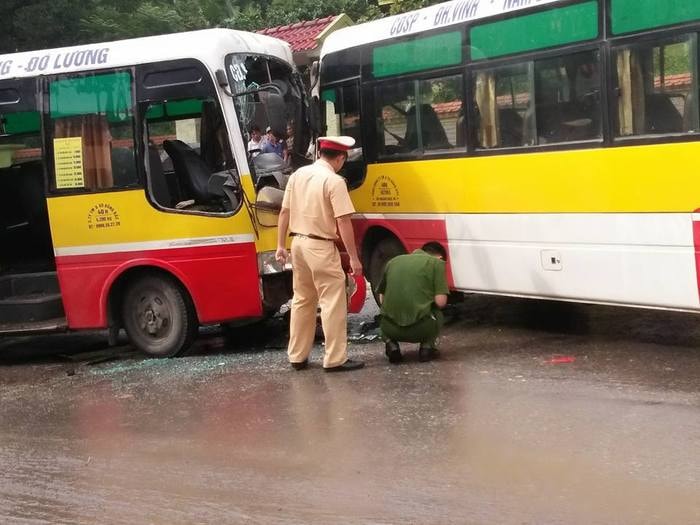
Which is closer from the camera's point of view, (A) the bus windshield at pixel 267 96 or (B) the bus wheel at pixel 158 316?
(A) the bus windshield at pixel 267 96

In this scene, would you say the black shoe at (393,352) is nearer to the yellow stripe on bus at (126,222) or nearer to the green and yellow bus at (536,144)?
the green and yellow bus at (536,144)

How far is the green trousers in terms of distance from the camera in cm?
808

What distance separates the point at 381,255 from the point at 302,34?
14.6m

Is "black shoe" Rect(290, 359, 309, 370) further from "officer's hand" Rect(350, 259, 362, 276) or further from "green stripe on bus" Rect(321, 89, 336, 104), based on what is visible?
"green stripe on bus" Rect(321, 89, 336, 104)

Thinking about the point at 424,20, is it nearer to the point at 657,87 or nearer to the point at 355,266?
the point at 657,87

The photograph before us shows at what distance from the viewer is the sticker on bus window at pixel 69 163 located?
9.28 m

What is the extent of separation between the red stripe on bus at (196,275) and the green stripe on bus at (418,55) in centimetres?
246

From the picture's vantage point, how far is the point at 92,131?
9.30 meters

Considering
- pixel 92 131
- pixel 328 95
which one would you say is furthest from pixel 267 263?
pixel 328 95

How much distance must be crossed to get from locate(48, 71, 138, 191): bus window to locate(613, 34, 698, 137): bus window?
4405mm

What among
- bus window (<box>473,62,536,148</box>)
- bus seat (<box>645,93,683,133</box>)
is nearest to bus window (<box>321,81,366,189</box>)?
bus window (<box>473,62,536,148</box>)

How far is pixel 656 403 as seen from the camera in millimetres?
6445

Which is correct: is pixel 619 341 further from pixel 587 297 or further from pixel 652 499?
pixel 652 499

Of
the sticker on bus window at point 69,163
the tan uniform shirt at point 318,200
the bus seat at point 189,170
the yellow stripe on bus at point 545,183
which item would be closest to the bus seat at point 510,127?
the yellow stripe on bus at point 545,183
